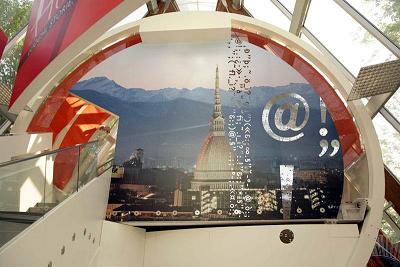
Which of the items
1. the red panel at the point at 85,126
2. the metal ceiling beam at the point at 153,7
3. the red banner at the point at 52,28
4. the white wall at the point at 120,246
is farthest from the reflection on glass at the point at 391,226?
the red banner at the point at 52,28

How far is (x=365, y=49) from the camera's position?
26.1 feet

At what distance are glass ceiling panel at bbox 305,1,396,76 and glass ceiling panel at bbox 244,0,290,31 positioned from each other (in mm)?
1230

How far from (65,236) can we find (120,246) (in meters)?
3.05

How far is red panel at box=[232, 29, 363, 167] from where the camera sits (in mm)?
8484

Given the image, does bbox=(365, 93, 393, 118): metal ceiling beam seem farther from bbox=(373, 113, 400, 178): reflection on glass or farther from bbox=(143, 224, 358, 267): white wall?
bbox=(143, 224, 358, 267): white wall

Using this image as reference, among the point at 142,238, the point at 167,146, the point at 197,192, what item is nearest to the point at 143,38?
the point at 167,146

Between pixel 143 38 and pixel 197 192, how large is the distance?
3.99 m

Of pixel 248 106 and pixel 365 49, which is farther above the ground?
pixel 365 49

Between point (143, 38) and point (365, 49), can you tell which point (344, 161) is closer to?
point (365, 49)

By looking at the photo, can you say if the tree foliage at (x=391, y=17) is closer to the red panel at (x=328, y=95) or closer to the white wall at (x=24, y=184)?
the red panel at (x=328, y=95)

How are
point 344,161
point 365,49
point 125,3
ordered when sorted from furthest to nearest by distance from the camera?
point 344,161
point 365,49
point 125,3

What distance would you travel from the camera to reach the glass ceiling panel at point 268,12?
35.0 ft

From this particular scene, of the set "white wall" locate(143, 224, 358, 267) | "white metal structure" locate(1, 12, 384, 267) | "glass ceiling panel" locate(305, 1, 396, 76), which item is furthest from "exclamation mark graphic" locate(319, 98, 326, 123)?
"white wall" locate(143, 224, 358, 267)

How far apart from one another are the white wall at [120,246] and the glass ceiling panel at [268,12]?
673 cm
